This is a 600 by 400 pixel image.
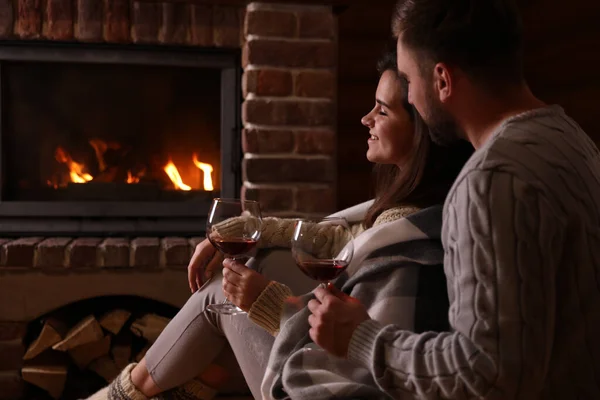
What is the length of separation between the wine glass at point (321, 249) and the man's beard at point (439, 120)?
0.23 meters

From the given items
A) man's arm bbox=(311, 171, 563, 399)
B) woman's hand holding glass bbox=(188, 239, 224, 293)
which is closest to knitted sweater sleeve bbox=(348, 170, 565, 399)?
man's arm bbox=(311, 171, 563, 399)

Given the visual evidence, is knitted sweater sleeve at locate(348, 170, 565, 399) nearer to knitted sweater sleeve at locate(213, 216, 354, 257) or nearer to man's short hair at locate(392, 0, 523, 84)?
man's short hair at locate(392, 0, 523, 84)

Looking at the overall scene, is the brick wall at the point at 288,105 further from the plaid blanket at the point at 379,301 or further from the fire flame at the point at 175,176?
the plaid blanket at the point at 379,301

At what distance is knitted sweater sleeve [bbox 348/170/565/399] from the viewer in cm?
80

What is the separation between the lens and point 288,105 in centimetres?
233

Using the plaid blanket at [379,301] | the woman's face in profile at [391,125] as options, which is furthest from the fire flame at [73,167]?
the plaid blanket at [379,301]

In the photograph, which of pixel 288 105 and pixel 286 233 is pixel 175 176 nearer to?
pixel 288 105

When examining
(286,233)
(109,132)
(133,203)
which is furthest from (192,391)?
(109,132)

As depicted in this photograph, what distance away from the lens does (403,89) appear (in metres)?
1.48

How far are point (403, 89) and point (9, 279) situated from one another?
143 cm

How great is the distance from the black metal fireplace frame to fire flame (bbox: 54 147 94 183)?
0.36ft

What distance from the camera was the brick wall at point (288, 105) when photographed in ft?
7.59

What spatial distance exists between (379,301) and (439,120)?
0.97 ft

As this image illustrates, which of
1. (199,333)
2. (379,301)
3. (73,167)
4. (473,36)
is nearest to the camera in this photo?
(473,36)
